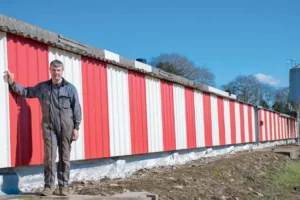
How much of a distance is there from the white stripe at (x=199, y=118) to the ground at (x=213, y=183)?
138cm

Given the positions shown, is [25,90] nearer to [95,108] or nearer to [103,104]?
[95,108]

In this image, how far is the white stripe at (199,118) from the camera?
568 inches

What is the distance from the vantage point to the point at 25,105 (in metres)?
6.40

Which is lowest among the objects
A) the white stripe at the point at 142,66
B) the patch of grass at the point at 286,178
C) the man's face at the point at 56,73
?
the patch of grass at the point at 286,178

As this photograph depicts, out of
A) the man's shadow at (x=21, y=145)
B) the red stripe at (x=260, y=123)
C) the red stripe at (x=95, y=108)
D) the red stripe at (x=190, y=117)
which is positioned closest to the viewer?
the man's shadow at (x=21, y=145)

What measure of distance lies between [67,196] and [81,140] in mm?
2209

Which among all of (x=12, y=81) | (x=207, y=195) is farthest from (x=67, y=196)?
Result: (x=207, y=195)

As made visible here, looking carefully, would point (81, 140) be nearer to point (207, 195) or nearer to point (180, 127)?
point (207, 195)

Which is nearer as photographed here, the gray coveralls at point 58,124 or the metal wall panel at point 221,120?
the gray coveralls at point 58,124

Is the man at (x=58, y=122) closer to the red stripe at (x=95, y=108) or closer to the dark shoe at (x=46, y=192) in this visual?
the dark shoe at (x=46, y=192)

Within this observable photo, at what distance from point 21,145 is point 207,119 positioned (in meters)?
10.00

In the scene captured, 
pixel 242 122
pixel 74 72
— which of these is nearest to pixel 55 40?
pixel 74 72

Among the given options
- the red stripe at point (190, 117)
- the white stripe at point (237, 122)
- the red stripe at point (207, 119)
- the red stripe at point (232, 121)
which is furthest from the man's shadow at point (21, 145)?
the white stripe at point (237, 122)

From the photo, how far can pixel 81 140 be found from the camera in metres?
Result: 7.77
